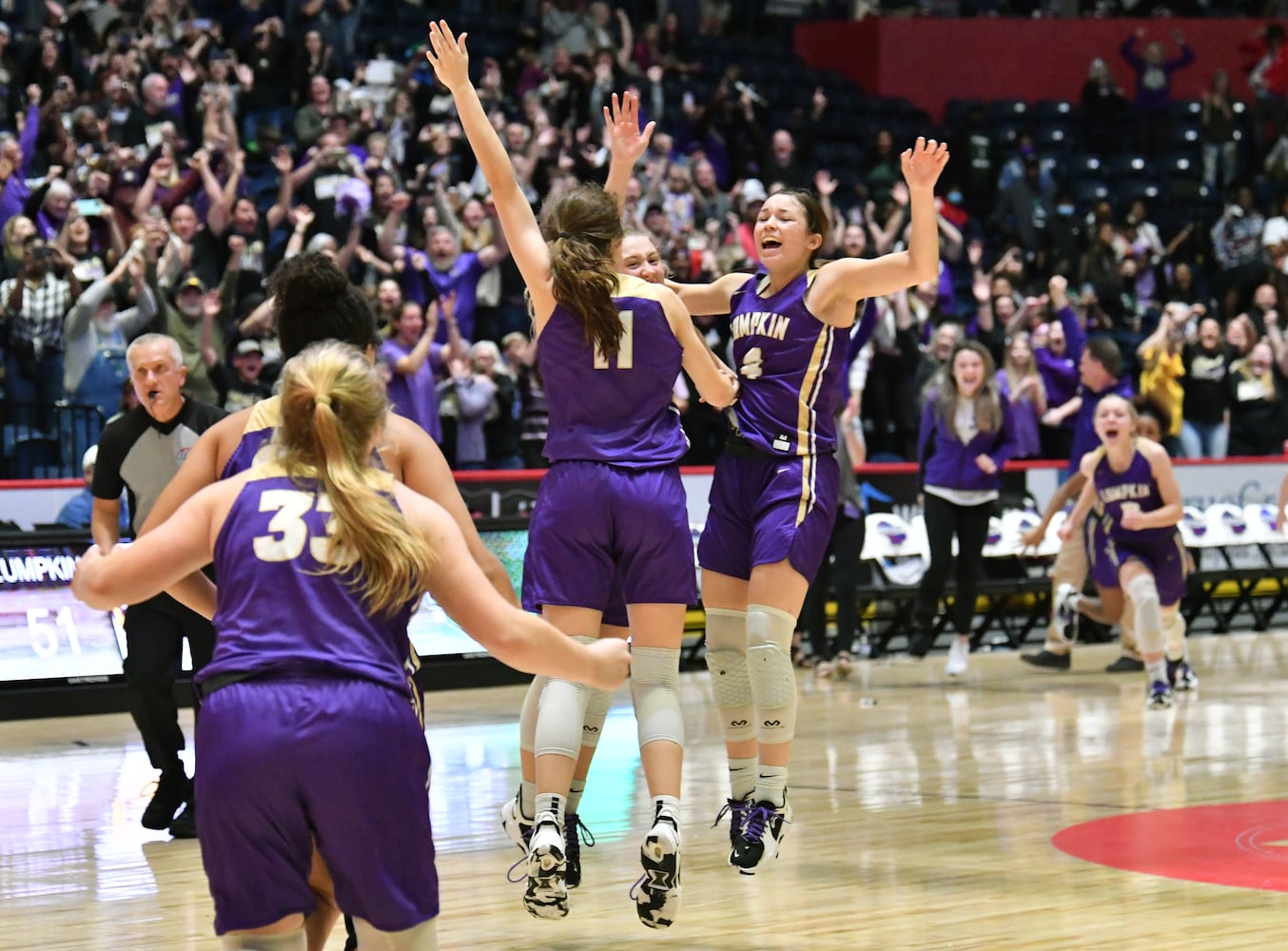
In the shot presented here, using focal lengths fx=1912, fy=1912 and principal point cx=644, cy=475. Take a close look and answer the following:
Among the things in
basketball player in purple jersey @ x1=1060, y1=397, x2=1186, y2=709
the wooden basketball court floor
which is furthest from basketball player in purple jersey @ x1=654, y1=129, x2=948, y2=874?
basketball player in purple jersey @ x1=1060, y1=397, x2=1186, y2=709

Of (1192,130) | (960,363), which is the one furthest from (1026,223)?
(960,363)

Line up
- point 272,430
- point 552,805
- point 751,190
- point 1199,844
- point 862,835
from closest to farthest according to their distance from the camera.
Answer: point 272,430 < point 552,805 < point 1199,844 < point 862,835 < point 751,190

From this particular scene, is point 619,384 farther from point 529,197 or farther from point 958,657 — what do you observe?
point 529,197

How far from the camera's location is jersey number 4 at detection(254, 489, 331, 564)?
3398mm

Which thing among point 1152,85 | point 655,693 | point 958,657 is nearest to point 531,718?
point 655,693

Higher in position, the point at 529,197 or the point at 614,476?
the point at 529,197

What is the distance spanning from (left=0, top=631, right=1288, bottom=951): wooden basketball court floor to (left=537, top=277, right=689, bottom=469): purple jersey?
4.72 ft

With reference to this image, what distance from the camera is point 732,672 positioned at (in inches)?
258

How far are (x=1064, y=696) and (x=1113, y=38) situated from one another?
1624 cm

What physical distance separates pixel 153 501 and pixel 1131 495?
19.7 feet

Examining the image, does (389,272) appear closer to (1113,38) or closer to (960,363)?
(960,363)

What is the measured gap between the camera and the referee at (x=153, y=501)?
7199mm

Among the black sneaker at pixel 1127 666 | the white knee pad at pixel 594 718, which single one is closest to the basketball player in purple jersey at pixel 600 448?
the white knee pad at pixel 594 718

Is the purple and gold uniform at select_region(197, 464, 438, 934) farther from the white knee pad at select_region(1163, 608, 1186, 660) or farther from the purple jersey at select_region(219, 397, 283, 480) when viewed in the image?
the white knee pad at select_region(1163, 608, 1186, 660)
